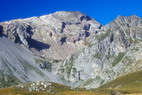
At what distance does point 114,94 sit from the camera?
4380 inches

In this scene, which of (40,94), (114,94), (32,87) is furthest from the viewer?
A: (32,87)

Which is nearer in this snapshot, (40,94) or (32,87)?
(40,94)

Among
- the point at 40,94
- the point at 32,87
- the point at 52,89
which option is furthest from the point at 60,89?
the point at 40,94

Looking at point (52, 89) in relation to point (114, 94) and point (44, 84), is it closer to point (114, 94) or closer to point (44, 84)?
point (44, 84)

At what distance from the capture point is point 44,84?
121812 mm

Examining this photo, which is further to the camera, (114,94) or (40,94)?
(114,94)

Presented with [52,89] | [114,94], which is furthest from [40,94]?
[114,94]

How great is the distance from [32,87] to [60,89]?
13.2m

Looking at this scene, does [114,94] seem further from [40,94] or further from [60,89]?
[40,94]

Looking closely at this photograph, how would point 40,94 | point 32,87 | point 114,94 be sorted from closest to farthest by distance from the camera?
1. point 40,94
2. point 114,94
3. point 32,87

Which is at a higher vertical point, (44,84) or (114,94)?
(44,84)

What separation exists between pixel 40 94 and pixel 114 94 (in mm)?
33229

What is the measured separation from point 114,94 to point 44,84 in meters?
32.4

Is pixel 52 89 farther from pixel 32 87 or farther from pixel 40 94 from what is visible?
pixel 40 94
